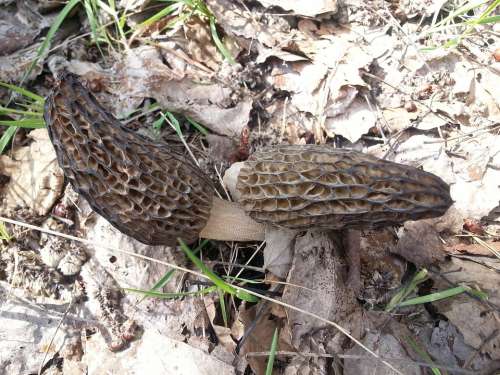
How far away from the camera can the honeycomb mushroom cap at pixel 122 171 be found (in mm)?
2586

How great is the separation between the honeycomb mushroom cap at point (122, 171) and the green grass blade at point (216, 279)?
0.21 meters

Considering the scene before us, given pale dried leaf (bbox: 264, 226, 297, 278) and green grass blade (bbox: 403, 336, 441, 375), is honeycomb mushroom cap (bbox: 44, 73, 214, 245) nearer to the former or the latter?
pale dried leaf (bbox: 264, 226, 297, 278)

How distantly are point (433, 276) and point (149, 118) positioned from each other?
277cm

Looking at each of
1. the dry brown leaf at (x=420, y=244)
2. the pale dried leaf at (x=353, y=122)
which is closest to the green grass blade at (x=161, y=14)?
the pale dried leaf at (x=353, y=122)

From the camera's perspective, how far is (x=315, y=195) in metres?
2.73

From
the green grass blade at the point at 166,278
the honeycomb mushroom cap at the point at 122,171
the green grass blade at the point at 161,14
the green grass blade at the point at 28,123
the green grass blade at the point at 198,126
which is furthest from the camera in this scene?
the green grass blade at the point at 161,14

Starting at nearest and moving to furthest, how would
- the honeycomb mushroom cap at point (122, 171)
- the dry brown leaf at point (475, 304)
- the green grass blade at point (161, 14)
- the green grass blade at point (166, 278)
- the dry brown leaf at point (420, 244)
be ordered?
1. the honeycomb mushroom cap at point (122, 171)
2. the dry brown leaf at point (475, 304)
3. the green grass blade at point (166, 278)
4. the dry brown leaf at point (420, 244)
5. the green grass blade at point (161, 14)

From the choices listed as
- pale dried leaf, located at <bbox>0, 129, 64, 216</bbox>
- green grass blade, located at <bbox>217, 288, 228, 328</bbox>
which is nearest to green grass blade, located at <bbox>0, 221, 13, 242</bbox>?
pale dried leaf, located at <bbox>0, 129, 64, 216</bbox>

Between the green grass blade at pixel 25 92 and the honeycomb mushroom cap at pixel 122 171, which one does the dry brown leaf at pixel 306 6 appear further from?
the green grass blade at pixel 25 92

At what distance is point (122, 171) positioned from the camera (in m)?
2.68

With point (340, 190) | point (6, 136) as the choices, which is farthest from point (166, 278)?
point (6, 136)

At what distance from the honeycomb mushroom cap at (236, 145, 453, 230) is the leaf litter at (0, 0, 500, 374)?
0.44 m

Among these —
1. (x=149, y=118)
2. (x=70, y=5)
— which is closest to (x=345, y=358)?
(x=149, y=118)

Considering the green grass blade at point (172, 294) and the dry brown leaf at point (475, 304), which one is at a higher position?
the green grass blade at point (172, 294)
